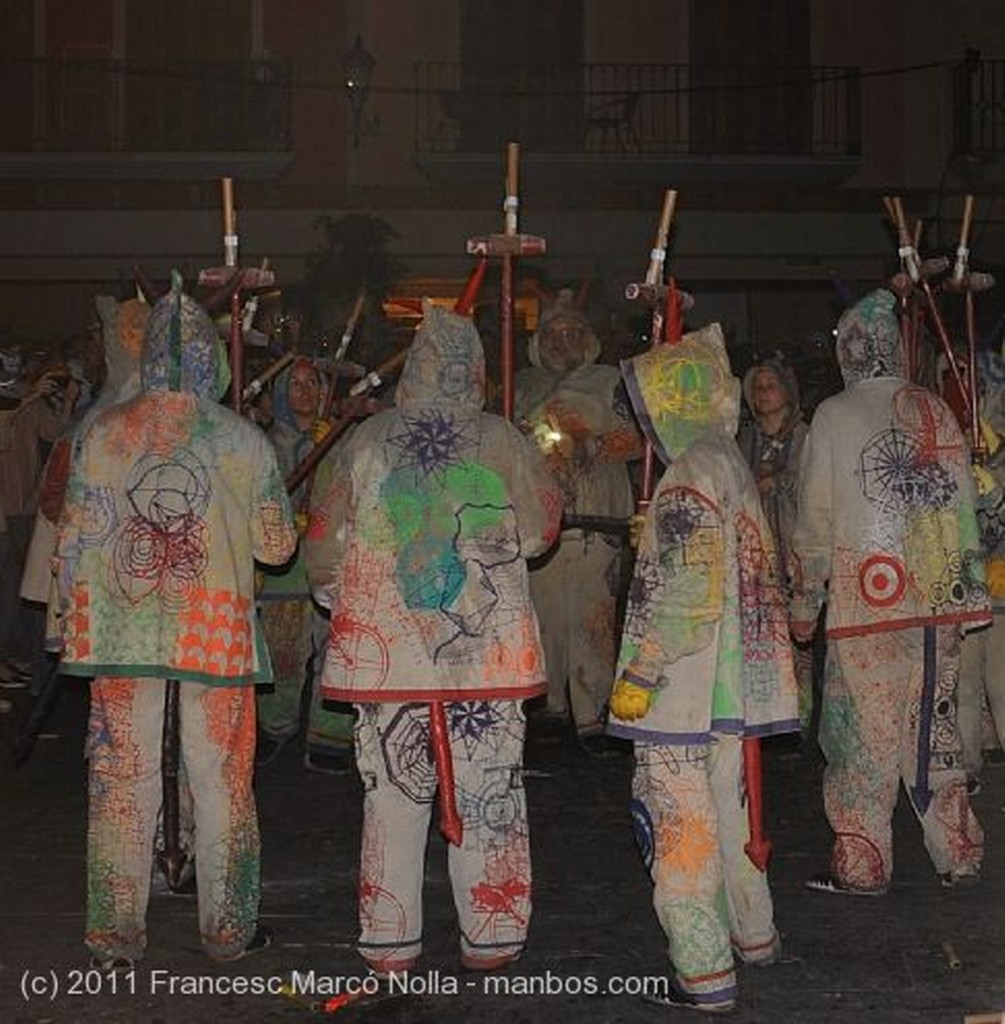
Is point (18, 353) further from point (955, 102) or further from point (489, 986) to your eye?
point (955, 102)

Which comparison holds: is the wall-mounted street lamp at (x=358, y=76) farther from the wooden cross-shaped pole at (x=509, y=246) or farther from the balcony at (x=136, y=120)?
the wooden cross-shaped pole at (x=509, y=246)

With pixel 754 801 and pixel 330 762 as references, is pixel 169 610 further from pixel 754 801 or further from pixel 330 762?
pixel 330 762

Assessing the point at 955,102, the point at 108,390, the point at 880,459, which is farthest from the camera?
the point at 955,102

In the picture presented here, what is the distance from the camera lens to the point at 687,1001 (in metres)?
5.35

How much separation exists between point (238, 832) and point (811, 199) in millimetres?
18337

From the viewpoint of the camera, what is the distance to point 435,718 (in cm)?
543

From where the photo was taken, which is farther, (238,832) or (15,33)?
(15,33)

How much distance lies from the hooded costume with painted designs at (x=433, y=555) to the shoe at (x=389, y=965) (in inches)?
30.4

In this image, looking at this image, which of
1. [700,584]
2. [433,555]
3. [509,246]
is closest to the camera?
[700,584]

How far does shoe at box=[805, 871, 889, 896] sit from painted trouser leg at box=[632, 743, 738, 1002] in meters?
1.27

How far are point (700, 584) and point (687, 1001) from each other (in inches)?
46.7

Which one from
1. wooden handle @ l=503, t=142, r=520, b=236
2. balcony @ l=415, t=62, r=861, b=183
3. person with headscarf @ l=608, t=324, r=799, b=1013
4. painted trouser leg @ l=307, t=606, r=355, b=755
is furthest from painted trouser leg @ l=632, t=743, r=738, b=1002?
balcony @ l=415, t=62, r=861, b=183

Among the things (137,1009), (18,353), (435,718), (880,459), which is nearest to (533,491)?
(435,718)

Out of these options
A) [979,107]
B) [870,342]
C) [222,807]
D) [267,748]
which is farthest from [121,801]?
[979,107]
